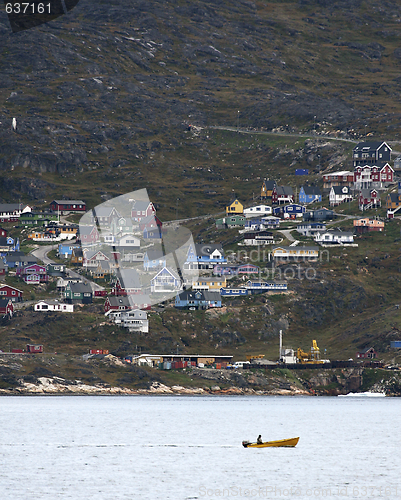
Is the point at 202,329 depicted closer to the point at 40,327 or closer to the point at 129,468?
the point at 40,327

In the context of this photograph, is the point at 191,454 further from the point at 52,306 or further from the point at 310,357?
the point at 52,306

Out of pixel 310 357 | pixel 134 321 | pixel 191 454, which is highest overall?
pixel 191 454

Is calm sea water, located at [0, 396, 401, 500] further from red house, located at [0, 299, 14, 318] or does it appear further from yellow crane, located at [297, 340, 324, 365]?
red house, located at [0, 299, 14, 318]

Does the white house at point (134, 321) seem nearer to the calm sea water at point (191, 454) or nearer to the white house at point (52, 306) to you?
the white house at point (52, 306)

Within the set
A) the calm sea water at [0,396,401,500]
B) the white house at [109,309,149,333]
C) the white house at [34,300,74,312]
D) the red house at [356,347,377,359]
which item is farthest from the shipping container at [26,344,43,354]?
the red house at [356,347,377,359]

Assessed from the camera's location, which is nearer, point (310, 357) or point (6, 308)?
point (310, 357)

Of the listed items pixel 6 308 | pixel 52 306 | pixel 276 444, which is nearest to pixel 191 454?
pixel 276 444
